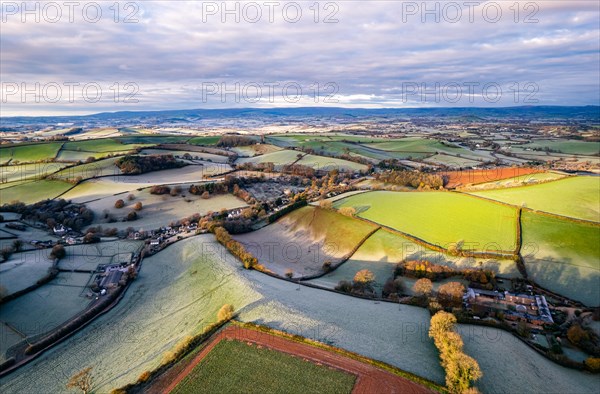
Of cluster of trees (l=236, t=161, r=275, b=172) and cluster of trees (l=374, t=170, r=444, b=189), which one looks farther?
cluster of trees (l=236, t=161, r=275, b=172)

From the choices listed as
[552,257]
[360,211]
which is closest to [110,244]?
[360,211]

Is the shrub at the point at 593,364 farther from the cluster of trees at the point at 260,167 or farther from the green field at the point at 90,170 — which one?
the green field at the point at 90,170

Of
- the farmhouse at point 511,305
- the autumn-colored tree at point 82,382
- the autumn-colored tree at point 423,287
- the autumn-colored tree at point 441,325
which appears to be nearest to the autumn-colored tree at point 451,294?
the autumn-colored tree at point 423,287

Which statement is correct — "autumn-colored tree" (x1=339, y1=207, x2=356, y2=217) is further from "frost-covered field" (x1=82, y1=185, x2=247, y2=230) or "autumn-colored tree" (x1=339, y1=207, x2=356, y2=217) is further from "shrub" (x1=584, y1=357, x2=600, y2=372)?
"shrub" (x1=584, y1=357, x2=600, y2=372)

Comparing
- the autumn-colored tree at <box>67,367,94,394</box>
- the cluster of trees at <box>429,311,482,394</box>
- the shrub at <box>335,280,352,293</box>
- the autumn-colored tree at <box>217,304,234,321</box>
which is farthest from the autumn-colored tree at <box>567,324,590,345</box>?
the autumn-colored tree at <box>67,367,94,394</box>

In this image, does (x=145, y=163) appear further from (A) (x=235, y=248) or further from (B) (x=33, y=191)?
(A) (x=235, y=248)

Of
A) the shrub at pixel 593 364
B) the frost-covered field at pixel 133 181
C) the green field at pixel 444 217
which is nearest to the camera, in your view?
the shrub at pixel 593 364
